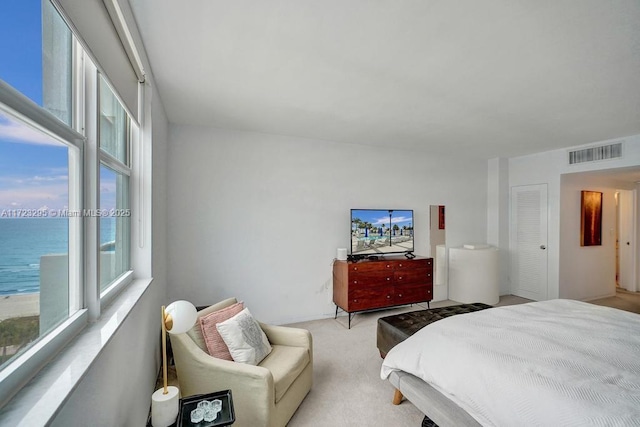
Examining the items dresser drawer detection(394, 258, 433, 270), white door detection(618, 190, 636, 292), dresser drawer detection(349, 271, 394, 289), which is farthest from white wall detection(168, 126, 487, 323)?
white door detection(618, 190, 636, 292)

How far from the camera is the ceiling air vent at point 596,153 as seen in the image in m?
3.89

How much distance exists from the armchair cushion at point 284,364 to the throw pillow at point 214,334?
0.29 m

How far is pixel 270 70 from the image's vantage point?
85.4 inches

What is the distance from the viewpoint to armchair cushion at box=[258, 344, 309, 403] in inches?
74.7

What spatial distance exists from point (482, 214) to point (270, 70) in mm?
4728

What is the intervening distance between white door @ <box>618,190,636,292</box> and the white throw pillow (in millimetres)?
7287

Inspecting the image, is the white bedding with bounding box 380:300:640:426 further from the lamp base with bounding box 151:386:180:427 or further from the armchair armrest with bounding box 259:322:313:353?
the lamp base with bounding box 151:386:180:427

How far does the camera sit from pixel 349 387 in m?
2.42

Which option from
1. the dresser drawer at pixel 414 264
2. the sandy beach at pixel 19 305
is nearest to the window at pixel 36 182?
the sandy beach at pixel 19 305

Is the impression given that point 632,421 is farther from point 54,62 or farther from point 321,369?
point 54,62

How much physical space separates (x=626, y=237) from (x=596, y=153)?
2997mm

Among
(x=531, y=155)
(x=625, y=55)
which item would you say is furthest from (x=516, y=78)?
(x=531, y=155)

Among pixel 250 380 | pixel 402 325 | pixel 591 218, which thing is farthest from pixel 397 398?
pixel 591 218

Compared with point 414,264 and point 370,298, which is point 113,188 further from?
point 414,264
